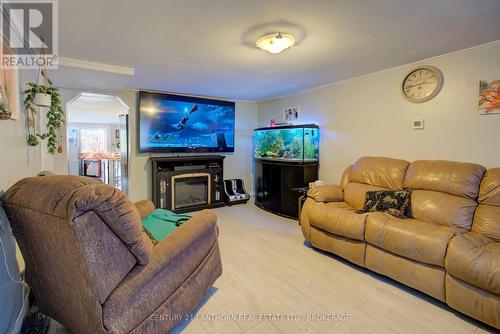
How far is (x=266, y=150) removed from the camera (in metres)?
4.77

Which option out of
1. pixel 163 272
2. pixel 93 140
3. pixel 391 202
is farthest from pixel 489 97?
pixel 93 140

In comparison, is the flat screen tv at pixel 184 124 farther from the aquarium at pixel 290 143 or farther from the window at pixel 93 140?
the window at pixel 93 140

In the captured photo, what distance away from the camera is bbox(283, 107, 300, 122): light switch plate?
4551mm

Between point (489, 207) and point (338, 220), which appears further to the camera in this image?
point (338, 220)

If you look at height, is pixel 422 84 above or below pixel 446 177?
above

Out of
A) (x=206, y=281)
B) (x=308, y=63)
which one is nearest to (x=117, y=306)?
(x=206, y=281)

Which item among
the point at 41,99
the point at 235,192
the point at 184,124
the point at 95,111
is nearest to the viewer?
the point at 41,99

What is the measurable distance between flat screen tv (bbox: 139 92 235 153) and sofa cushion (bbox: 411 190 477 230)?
3507 millimetres

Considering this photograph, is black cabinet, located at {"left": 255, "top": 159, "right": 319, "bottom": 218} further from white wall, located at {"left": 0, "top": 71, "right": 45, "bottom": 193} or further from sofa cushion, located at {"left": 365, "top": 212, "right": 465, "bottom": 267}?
white wall, located at {"left": 0, "top": 71, "right": 45, "bottom": 193}

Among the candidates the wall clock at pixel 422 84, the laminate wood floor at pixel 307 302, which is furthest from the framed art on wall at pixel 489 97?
the laminate wood floor at pixel 307 302

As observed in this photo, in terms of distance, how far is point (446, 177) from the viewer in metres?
2.43

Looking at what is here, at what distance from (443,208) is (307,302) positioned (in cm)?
158

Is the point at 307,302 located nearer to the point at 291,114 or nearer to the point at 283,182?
the point at 283,182

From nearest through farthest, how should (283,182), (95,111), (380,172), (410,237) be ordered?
(410,237)
(380,172)
(283,182)
(95,111)
